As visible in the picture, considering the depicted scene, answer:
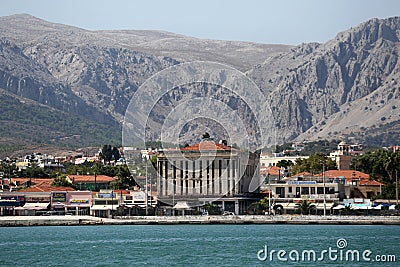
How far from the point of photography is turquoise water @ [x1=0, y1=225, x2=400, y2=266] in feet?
228

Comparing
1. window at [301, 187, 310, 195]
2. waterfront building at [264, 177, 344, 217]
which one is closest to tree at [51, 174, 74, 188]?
waterfront building at [264, 177, 344, 217]

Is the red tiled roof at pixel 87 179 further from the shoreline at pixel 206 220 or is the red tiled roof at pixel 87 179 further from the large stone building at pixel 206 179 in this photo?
the shoreline at pixel 206 220

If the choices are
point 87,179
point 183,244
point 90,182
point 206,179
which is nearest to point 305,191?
point 206,179

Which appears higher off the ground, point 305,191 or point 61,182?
point 61,182

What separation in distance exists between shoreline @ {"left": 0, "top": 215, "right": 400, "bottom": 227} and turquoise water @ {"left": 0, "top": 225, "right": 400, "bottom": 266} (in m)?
1.58

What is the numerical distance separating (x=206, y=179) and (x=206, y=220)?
2549 cm

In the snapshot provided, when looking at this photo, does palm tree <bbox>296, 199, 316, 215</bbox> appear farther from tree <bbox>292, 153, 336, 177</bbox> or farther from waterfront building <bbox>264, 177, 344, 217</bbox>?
tree <bbox>292, 153, 336, 177</bbox>

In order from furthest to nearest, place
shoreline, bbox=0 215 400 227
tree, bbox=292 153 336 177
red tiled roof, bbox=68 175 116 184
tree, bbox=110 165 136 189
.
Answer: tree, bbox=292 153 336 177 < red tiled roof, bbox=68 175 116 184 < tree, bbox=110 165 136 189 < shoreline, bbox=0 215 400 227

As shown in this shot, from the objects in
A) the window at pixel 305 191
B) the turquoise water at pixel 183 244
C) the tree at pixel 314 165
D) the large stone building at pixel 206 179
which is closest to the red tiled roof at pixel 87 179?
the large stone building at pixel 206 179

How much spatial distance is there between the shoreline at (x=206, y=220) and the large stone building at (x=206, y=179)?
19865 mm

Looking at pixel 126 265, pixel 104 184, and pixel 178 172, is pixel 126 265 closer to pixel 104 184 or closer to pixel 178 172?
pixel 178 172

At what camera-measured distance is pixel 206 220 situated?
123 metres

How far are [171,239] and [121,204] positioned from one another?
172 feet

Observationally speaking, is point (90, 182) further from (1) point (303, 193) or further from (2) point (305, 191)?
(2) point (305, 191)
